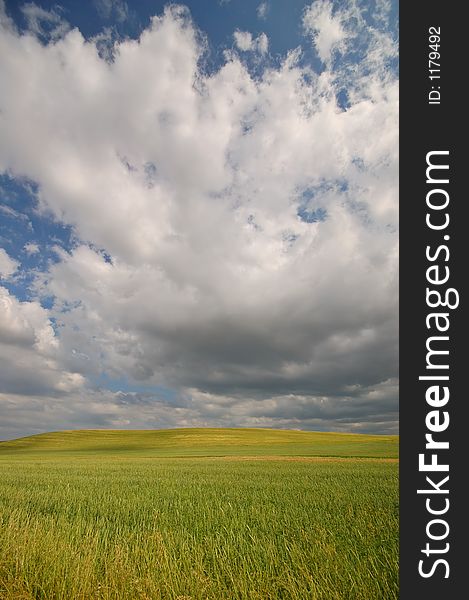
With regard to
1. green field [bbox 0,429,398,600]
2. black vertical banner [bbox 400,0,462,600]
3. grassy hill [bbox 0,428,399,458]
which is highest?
black vertical banner [bbox 400,0,462,600]

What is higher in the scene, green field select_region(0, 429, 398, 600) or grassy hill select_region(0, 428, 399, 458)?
green field select_region(0, 429, 398, 600)

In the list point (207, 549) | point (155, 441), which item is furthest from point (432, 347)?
point (155, 441)

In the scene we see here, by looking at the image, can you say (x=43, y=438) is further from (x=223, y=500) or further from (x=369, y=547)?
(x=369, y=547)

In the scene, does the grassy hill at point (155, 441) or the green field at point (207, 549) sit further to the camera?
the grassy hill at point (155, 441)

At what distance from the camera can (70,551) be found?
283 inches

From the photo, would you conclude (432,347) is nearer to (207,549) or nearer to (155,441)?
(207,549)

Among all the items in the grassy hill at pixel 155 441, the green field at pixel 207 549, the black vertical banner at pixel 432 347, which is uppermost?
the black vertical banner at pixel 432 347

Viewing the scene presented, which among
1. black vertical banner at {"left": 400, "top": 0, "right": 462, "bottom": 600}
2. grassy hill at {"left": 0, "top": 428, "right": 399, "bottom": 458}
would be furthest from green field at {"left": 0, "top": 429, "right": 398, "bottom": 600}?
grassy hill at {"left": 0, "top": 428, "right": 399, "bottom": 458}

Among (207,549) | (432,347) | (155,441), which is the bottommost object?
(155,441)

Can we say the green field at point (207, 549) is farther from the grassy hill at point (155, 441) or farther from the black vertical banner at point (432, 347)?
the grassy hill at point (155, 441)

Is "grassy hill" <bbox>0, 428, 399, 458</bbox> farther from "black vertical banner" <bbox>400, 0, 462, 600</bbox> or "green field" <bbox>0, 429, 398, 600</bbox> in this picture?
"black vertical banner" <bbox>400, 0, 462, 600</bbox>

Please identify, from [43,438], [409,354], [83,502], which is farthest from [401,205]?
[43,438]

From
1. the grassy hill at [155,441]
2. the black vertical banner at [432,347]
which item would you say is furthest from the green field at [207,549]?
the grassy hill at [155,441]

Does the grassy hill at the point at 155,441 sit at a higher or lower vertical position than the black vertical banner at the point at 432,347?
lower
